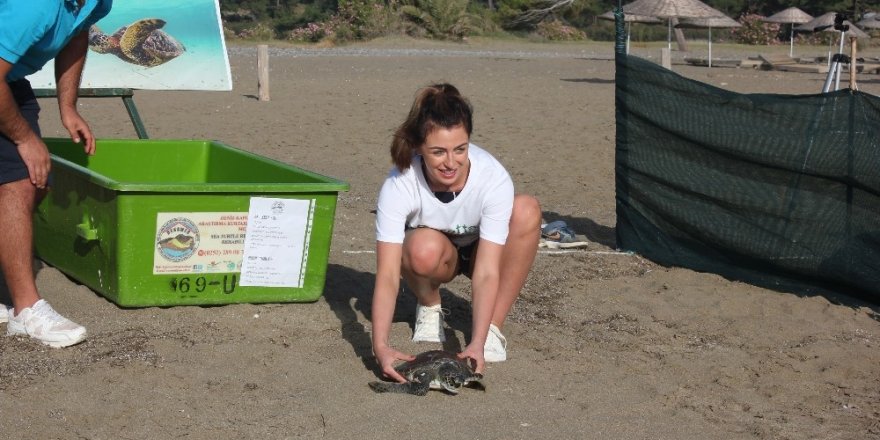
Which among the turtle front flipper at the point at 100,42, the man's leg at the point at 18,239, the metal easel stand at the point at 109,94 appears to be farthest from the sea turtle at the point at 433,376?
the turtle front flipper at the point at 100,42

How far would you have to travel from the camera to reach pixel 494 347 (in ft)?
15.5

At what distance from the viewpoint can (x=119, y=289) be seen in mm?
5070

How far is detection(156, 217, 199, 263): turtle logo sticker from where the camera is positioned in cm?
506

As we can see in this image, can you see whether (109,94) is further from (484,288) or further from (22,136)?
(484,288)

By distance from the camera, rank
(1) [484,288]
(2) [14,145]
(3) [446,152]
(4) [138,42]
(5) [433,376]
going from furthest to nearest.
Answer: (4) [138,42], (2) [14,145], (1) [484,288], (3) [446,152], (5) [433,376]

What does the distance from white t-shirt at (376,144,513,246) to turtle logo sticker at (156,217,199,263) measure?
1020 mm

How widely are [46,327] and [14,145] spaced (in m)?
0.75

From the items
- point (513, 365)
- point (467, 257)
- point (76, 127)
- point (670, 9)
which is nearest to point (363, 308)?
point (467, 257)

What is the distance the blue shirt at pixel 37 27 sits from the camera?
14.1ft

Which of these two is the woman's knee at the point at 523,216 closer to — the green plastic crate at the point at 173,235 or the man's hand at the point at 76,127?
the green plastic crate at the point at 173,235

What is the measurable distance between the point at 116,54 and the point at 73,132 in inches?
116

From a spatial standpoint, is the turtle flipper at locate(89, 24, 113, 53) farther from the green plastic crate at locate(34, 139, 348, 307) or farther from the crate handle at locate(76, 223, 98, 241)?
the crate handle at locate(76, 223, 98, 241)

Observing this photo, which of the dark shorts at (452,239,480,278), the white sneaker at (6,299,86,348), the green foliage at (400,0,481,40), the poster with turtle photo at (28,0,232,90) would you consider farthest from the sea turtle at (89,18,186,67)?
the green foliage at (400,0,481,40)

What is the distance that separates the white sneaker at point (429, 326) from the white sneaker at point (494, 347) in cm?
28
